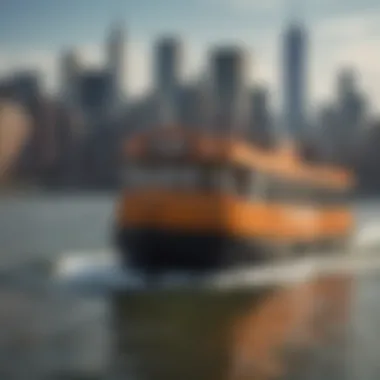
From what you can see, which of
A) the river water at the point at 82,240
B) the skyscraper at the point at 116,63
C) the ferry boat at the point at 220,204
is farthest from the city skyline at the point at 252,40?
the river water at the point at 82,240

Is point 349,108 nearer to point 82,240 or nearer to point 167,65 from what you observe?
point 167,65

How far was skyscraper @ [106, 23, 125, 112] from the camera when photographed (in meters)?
1.80

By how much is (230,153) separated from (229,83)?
0.57 feet

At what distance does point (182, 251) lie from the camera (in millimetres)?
Answer: 2029

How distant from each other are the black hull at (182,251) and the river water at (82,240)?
0.07 metres

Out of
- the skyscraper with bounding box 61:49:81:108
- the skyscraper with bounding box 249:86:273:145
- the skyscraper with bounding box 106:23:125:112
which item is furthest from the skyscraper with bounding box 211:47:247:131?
the skyscraper with bounding box 61:49:81:108

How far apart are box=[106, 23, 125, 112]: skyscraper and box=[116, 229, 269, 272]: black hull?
0.31 m

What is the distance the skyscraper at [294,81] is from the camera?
1796 mm

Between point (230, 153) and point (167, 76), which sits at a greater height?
point (167, 76)

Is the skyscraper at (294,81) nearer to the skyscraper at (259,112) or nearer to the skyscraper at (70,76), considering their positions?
the skyscraper at (259,112)

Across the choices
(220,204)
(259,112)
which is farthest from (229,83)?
(220,204)

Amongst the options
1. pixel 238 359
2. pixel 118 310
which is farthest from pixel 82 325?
pixel 238 359

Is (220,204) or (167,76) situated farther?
(220,204)

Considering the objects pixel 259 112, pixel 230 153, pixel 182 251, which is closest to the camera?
pixel 259 112
